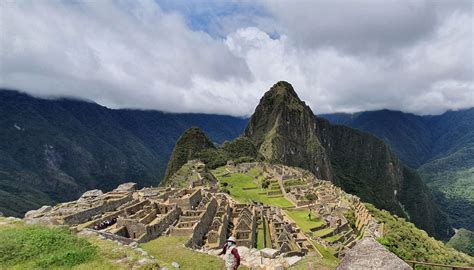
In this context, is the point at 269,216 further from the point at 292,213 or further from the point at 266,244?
the point at 266,244

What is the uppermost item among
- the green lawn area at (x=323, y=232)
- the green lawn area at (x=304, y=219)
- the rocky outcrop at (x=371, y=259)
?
the rocky outcrop at (x=371, y=259)

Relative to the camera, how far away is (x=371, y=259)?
784 cm

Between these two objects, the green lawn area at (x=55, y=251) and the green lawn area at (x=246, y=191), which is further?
the green lawn area at (x=246, y=191)

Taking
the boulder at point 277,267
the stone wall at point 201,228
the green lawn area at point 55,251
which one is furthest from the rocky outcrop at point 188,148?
the boulder at point 277,267

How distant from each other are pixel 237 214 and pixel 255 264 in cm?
2219

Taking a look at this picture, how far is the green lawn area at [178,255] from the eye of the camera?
15312mm

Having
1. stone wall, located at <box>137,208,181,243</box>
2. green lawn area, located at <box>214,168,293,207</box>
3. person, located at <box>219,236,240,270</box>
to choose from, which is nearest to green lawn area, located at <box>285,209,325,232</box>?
green lawn area, located at <box>214,168,293,207</box>

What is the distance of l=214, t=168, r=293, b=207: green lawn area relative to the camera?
57.6 meters

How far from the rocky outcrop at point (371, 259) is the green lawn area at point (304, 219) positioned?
3354 centimetres

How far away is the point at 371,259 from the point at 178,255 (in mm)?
12372

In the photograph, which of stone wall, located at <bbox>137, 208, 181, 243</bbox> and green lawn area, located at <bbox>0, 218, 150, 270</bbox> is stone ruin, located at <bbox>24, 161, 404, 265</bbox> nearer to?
stone wall, located at <bbox>137, 208, 181, 243</bbox>

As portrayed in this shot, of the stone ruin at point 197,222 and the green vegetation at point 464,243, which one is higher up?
the stone ruin at point 197,222

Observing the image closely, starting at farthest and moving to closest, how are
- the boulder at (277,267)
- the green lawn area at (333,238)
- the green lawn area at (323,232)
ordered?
the green lawn area at (323,232) < the green lawn area at (333,238) < the boulder at (277,267)

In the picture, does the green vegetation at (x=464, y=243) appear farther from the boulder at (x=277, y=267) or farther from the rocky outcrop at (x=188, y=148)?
the boulder at (x=277, y=267)
